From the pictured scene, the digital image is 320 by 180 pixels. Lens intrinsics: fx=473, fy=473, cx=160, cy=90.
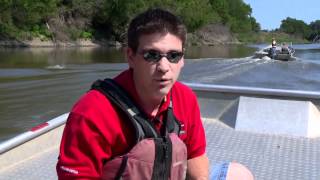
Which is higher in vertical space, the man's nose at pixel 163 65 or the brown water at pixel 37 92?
the man's nose at pixel 163 65

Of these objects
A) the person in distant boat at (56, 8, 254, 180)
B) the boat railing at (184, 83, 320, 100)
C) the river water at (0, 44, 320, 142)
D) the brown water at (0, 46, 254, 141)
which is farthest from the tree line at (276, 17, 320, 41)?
the person in distant boat at (56, 8, 254, 180)

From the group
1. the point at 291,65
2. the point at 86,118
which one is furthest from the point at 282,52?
the point at 86,118

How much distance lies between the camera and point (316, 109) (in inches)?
→ 172

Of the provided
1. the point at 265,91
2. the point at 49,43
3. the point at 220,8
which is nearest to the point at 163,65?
the point at 265,91

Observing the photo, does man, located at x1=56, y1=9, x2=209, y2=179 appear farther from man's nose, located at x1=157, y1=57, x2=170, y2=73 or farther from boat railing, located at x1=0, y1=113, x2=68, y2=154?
boat railing, located at x1=0, y1=113, x2=68, y2=154

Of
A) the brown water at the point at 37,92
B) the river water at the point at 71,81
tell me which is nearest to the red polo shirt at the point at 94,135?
the brown water at the point at 37,92

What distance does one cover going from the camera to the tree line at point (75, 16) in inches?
1497

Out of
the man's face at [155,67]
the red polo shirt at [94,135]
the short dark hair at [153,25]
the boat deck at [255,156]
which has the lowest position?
the boat deck at [255,156]

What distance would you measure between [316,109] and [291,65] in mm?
16649

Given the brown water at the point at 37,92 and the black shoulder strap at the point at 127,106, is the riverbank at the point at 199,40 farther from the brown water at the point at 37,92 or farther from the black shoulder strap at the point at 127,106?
the black shoulder strap at the point at 127,106

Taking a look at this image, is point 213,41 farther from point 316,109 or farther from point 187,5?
point 316,109

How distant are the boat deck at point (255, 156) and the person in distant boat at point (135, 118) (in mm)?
1820

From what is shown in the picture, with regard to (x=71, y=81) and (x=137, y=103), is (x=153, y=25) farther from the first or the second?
(x=71, y=81)

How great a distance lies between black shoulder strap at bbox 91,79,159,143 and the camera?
1.56 metres
